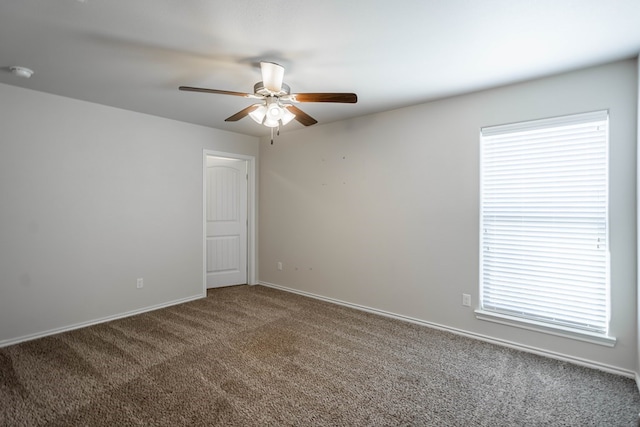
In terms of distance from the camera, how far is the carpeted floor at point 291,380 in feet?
6.29

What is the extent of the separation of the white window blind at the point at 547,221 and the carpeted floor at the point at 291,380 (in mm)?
466

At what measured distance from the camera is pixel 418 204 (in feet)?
11.1

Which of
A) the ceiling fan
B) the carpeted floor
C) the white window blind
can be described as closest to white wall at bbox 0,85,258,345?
the carpeted floor

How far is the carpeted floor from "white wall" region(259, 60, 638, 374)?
0.39m

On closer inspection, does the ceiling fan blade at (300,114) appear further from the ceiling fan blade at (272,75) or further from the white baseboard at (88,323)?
the white baseboard at (88,323)

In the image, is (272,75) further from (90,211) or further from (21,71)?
(90,211)

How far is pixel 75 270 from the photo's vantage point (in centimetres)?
325

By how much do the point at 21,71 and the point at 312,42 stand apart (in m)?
2.39

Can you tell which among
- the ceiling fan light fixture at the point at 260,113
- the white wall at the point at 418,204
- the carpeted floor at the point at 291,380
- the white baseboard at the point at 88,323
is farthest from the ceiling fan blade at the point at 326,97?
the white baseboard at the point at 88,323

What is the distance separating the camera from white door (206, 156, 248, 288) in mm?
4789

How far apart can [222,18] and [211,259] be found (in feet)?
12.1

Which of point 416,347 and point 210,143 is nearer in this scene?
point 416,347

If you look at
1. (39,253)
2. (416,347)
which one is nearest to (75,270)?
(39,253)

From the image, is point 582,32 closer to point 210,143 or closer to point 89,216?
point 210,143
